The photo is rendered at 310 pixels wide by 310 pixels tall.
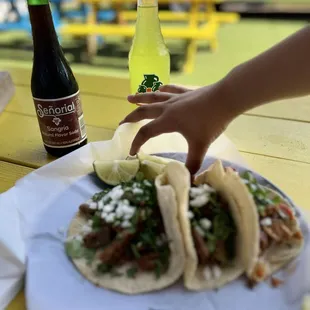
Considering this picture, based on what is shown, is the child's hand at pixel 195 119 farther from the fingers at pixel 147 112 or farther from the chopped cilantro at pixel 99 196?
the chopped cilantro at pixel 99 196

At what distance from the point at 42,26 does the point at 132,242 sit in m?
0.61

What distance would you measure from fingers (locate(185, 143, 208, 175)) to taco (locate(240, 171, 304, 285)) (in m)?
0.12

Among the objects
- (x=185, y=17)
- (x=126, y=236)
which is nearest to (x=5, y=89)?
(x=126, y=236)

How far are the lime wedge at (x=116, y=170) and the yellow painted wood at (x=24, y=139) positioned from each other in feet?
0.74

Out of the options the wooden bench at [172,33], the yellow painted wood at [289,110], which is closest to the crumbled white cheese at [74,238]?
the yellow painted wood at [289,110]

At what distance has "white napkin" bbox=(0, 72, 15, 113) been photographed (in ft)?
4.92

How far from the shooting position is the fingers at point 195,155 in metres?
0.90

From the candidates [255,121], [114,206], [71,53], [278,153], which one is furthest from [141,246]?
[71,53]

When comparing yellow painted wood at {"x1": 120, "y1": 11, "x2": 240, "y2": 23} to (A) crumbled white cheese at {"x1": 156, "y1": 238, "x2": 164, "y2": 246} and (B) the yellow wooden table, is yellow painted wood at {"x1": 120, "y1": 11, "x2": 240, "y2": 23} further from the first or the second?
(A) crumbled white cheese at {"x1": 156, "y1": 238, "x2": 164, "y2": 246}

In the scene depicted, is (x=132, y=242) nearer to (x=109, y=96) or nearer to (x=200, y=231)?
(x=200, y=231)

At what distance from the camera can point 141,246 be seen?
30.6 inches

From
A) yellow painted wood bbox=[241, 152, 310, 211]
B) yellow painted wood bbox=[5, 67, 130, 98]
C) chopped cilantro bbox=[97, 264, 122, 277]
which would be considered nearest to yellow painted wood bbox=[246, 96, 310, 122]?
yellow painted wood bbox=[241, 152, 310, 211]

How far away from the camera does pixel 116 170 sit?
101 centimetres

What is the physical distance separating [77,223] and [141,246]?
0.59 ft
